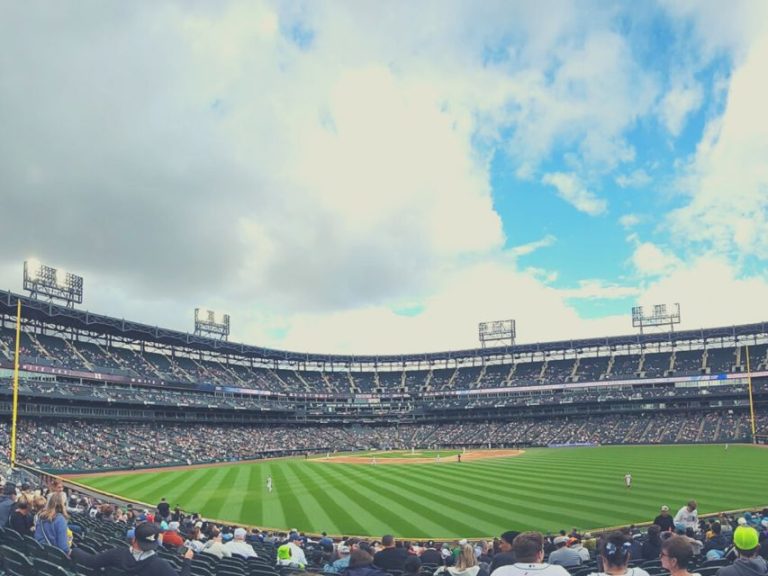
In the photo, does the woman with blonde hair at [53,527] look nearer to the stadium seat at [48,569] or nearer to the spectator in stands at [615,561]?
the stadium seat at [48,569]

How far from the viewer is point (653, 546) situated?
11.3 metres

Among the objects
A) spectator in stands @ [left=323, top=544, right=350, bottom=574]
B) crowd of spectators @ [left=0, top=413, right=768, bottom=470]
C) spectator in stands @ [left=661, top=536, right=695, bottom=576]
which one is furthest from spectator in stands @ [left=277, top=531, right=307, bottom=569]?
crowd of spectators @ [left=0, top=413, right=768, bottom=470]

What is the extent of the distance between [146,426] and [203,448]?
27.9ft

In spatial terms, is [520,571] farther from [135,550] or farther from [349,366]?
[349,366]

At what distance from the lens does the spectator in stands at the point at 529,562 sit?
15.5 ft

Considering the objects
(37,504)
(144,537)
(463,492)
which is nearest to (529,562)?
(144,537)

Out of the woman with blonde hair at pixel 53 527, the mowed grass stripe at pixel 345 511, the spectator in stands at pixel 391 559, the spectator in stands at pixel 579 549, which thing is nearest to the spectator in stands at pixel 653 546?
the spectator in stands at pixel 579 549

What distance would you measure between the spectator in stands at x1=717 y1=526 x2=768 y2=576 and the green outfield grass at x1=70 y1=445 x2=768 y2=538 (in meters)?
20.6

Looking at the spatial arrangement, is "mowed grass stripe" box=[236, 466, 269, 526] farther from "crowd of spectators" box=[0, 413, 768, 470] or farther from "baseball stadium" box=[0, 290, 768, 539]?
"crowd of spectators" box=[0, 413, 768, 470]

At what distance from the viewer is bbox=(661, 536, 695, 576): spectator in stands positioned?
199 inches

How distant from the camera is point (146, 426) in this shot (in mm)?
73625

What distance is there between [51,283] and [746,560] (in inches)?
3414

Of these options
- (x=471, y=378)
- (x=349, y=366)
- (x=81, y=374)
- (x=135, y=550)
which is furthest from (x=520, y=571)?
(x=349, y=366)

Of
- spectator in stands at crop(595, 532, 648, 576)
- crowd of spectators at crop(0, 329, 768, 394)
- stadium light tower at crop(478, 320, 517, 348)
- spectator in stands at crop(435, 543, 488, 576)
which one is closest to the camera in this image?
spectator in stands at crop(595, 532, 648, 576)
